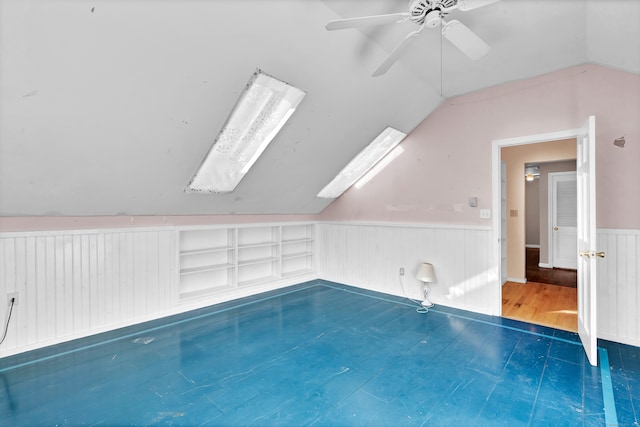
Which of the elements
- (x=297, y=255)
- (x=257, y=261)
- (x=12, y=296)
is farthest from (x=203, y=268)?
(x=12, y=296)

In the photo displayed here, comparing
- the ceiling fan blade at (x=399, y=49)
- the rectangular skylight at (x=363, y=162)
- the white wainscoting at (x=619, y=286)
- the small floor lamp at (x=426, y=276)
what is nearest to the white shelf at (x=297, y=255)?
the rectangular skylight at (x=363, y=162)

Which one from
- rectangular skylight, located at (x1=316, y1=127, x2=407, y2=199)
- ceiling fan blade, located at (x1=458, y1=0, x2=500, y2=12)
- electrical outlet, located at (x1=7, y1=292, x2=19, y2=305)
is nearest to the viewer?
ceiling fan blade, located at (x1=458, y1=0, x2=500, y2=12)

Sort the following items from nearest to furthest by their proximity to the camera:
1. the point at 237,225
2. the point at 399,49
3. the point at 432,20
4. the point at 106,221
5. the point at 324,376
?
1. the point at 432,20
2. the point at 399,49
3. the point at 324,376
4. the point at 106,221
5. the point at 237,225

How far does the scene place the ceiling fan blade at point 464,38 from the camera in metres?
1.90

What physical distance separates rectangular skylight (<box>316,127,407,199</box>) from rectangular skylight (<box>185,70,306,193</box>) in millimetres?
1504

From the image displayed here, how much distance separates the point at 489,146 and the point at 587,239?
4.80ft

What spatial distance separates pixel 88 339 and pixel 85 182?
1.54m

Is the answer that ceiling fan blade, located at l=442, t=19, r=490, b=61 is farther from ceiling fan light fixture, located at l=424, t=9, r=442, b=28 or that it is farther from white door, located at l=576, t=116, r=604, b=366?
white door, located at l=576, t=116, r=604, b=366

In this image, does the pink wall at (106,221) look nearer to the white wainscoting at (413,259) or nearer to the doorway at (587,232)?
the white wainscoting at (413,259)

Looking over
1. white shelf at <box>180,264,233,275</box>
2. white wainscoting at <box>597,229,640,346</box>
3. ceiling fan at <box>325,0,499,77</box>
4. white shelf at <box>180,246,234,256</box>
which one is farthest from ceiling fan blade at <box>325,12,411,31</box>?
white shelf at <box>180,264,233,275</box>

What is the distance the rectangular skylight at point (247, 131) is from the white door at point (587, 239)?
2.45 metres

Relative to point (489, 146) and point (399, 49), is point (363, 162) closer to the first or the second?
point (489, 146)

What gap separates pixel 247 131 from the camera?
3.13m

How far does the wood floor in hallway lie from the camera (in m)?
3.39
